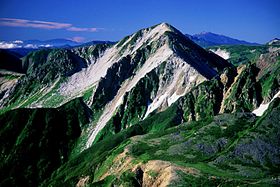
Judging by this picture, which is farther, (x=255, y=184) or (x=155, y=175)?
(x=155, y=175)

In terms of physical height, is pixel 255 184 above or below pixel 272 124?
below

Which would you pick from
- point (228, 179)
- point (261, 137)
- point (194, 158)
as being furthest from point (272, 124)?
point (228, 179)

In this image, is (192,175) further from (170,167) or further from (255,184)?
(255,184)

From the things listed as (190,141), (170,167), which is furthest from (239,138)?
(170,167)

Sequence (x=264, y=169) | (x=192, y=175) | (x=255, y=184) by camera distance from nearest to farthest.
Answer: (x=255, y=184) < (x=192, y=175) < (x=264, y=169)

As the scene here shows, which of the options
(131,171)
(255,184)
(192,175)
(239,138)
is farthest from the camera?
(239,138)

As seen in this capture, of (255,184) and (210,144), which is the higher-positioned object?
(210,144)

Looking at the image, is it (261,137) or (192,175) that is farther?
(261,137)

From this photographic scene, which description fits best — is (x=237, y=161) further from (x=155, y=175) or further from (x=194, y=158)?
(x=155, y=175)

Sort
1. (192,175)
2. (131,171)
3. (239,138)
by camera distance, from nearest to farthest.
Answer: (192,175)
(131,171)
(239,138)
